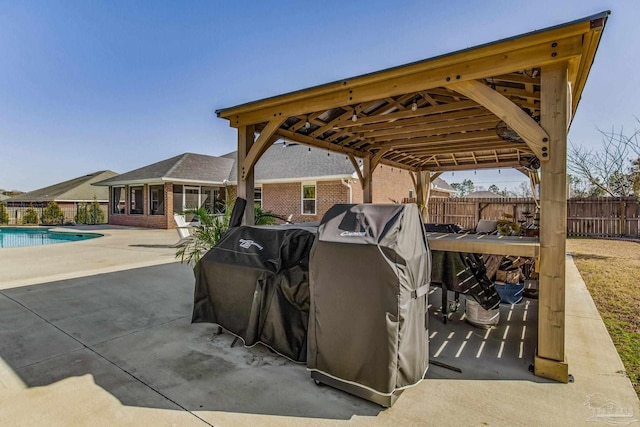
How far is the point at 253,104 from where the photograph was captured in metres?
4.72

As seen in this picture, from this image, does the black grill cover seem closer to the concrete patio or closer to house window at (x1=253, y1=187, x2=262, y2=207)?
the concrete patio

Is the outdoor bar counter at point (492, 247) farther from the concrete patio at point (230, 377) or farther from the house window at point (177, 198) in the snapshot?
the house window at point (177, 198)

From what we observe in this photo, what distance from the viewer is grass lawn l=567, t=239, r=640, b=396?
3.33m

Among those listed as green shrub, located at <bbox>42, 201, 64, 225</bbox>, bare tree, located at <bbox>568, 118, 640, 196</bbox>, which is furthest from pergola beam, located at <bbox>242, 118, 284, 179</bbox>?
green shrub, located at <bbox>42, 201, 64, 225</bbox>

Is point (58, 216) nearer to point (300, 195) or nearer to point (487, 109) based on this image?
point (300, 195)

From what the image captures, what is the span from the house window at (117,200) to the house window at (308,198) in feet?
36.9

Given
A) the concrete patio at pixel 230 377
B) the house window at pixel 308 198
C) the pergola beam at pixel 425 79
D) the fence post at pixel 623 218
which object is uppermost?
the pergola beam at pixel 425 79

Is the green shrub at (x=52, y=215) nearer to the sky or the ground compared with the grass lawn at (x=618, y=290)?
nearer to the sky

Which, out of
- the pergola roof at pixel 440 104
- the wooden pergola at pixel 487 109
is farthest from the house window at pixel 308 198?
the wooden pergola at pixel 487 109

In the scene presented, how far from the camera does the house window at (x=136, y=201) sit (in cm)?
1862

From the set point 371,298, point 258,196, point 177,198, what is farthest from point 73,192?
point 371,298

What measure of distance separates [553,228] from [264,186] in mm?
14838

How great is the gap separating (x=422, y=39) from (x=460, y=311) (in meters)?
5.57

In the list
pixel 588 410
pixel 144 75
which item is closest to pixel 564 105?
pixel 588 410
